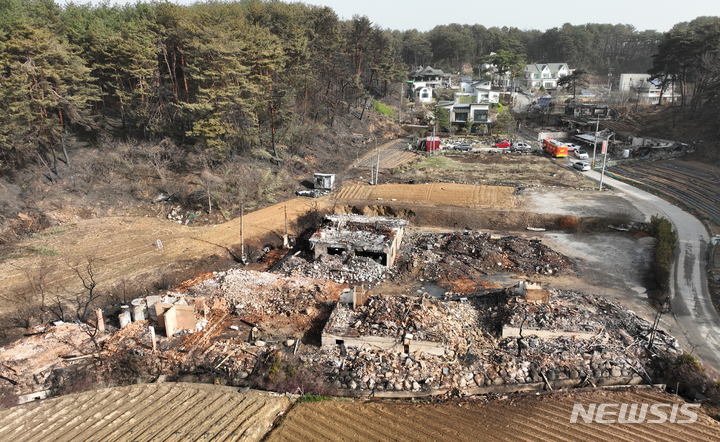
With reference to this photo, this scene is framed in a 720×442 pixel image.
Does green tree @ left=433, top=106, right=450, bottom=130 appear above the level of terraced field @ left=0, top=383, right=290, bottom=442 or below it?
above

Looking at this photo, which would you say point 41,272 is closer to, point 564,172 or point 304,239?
point 304,239

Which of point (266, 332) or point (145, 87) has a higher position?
point (145, 87)

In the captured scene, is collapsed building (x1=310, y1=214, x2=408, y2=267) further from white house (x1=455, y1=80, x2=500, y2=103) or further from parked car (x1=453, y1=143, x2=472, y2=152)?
white house (x1=455, y1=80, x2=500, y2=103)

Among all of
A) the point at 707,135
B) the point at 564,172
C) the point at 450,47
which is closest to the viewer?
the point at 564,172

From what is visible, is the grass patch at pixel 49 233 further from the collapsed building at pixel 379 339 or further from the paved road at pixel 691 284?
the paved road at pixel 691 284

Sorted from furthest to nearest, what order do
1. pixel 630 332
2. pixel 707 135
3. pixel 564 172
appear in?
pixel 707 135 < pixel 564 172 < pixel 630 332

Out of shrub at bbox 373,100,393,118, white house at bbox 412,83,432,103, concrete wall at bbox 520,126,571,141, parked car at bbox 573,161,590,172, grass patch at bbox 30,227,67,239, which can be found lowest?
grass patch at bbox 30,227,67,239

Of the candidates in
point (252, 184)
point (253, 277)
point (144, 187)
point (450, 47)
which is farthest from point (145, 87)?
point (450, 47)

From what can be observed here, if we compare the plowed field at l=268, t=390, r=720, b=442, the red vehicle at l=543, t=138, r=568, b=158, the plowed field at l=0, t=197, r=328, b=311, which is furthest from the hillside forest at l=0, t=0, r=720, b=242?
the plowed field at l=268, t=390, r=720, b=442
